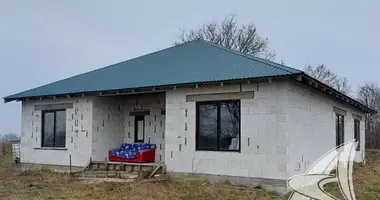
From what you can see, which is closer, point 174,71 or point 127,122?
point 174,71

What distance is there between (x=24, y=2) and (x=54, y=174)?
6220 mm

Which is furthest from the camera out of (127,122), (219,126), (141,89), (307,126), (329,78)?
(329,78)

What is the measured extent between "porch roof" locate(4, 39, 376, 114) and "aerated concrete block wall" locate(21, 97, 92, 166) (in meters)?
0.55

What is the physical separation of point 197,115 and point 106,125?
4.31 metres

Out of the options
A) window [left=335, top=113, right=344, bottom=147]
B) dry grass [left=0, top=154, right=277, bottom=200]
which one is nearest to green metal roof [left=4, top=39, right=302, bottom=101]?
dry grass [left=0, top=154, right=277, bottom=200]

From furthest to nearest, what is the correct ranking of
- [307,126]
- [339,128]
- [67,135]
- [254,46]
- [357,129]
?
[254,46] → [357,129] → [339,128] → [67,135] → [307,126]

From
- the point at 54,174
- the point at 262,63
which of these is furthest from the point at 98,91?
the point at 262,63

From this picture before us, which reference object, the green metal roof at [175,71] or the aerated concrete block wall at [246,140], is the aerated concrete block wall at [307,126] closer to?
the aerated concrete block wall at [246,140]

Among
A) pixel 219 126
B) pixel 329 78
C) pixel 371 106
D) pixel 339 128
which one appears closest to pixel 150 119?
pixel 219 126

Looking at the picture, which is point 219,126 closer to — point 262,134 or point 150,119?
point 262,134

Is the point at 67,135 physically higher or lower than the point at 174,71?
lower

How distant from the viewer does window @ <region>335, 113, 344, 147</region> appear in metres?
15.3

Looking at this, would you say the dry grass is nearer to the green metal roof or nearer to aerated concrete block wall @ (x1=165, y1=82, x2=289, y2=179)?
aerated concrete block wall @ (x1=165, y1=82, x2=289, y2=179)

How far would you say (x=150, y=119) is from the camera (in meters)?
14.8
